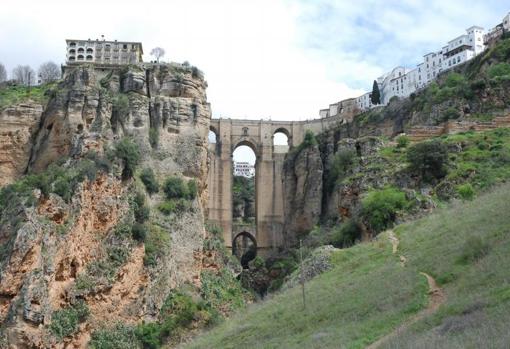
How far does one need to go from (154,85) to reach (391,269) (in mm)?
→ 35483

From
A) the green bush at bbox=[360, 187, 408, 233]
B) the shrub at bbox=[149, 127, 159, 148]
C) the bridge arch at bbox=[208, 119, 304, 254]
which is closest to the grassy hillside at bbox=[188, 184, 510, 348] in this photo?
the green bush at bbox=[360, 187, 408, 233]

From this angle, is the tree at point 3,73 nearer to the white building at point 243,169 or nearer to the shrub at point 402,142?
the shrub at point 402,142

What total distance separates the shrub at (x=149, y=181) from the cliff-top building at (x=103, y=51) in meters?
23.8

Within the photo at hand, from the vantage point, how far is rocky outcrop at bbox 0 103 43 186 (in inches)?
2089

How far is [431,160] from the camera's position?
38.5 metres

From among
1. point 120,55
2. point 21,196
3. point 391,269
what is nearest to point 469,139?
point 391,269

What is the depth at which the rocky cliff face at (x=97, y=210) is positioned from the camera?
1508 inches

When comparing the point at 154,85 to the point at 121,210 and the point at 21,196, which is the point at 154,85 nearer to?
the point at 121,210

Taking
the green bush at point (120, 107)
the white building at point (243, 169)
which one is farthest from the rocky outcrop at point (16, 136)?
the white building at point (243, 169)

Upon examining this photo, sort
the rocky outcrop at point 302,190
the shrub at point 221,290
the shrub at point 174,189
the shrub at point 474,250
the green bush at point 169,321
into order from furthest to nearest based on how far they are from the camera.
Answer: the rocky outcrop at point 302,190, the shrub at point 174,189, the shrub at point 221,290, the green bush at point 169,321, the shrub at point 474,250

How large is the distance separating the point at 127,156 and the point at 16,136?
12076 mm

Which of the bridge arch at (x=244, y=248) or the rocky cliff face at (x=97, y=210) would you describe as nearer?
the rocky cliff face at (x=97, y=210)

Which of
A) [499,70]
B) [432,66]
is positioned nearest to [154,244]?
[499,70]

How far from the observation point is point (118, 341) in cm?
4075
